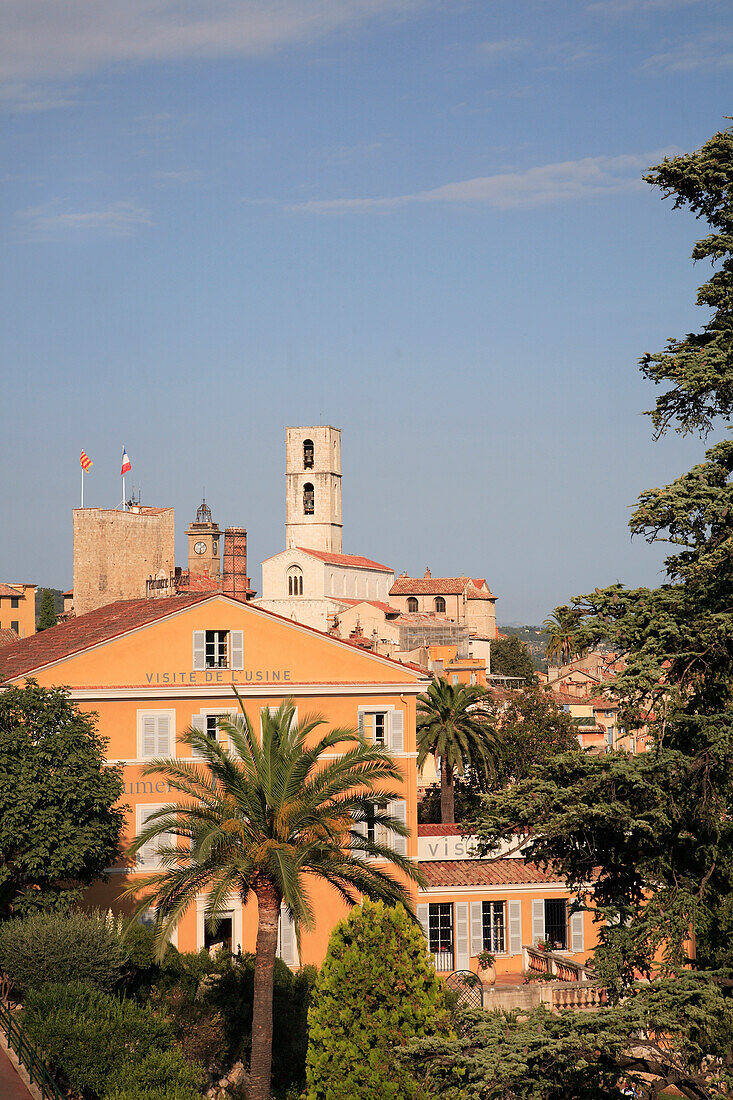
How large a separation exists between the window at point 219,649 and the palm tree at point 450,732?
13069 millimetres

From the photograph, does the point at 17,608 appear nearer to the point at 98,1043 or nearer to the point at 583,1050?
the point at 98,1043

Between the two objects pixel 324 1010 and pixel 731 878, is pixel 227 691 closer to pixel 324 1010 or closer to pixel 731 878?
pixel 324 1010

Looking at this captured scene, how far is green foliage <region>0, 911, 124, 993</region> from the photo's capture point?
24422mm

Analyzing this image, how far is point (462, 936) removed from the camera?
1422 inches

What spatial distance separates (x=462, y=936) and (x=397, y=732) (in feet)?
Answer: 20.1

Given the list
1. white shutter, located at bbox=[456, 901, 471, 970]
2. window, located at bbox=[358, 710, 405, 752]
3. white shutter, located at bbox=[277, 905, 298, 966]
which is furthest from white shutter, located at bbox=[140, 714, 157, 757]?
white shutter, located at bbox=[456, 901, 471, 970]

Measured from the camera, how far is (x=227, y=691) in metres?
35.9

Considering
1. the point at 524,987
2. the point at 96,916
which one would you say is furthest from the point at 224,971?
the point at 524,987

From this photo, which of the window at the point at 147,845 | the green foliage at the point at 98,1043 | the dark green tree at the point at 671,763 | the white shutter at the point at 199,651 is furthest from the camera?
the white shutter at the point at 199,651

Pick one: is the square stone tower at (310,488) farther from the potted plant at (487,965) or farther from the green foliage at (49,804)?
the green foliage at (49,804)

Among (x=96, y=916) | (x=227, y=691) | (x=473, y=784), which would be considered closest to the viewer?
(x=96, y=916)

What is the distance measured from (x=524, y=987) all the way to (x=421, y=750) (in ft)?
53.9

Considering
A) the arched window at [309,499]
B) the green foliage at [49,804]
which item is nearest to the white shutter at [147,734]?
the green foliage at [49,804]

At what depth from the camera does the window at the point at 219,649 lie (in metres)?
36.1
